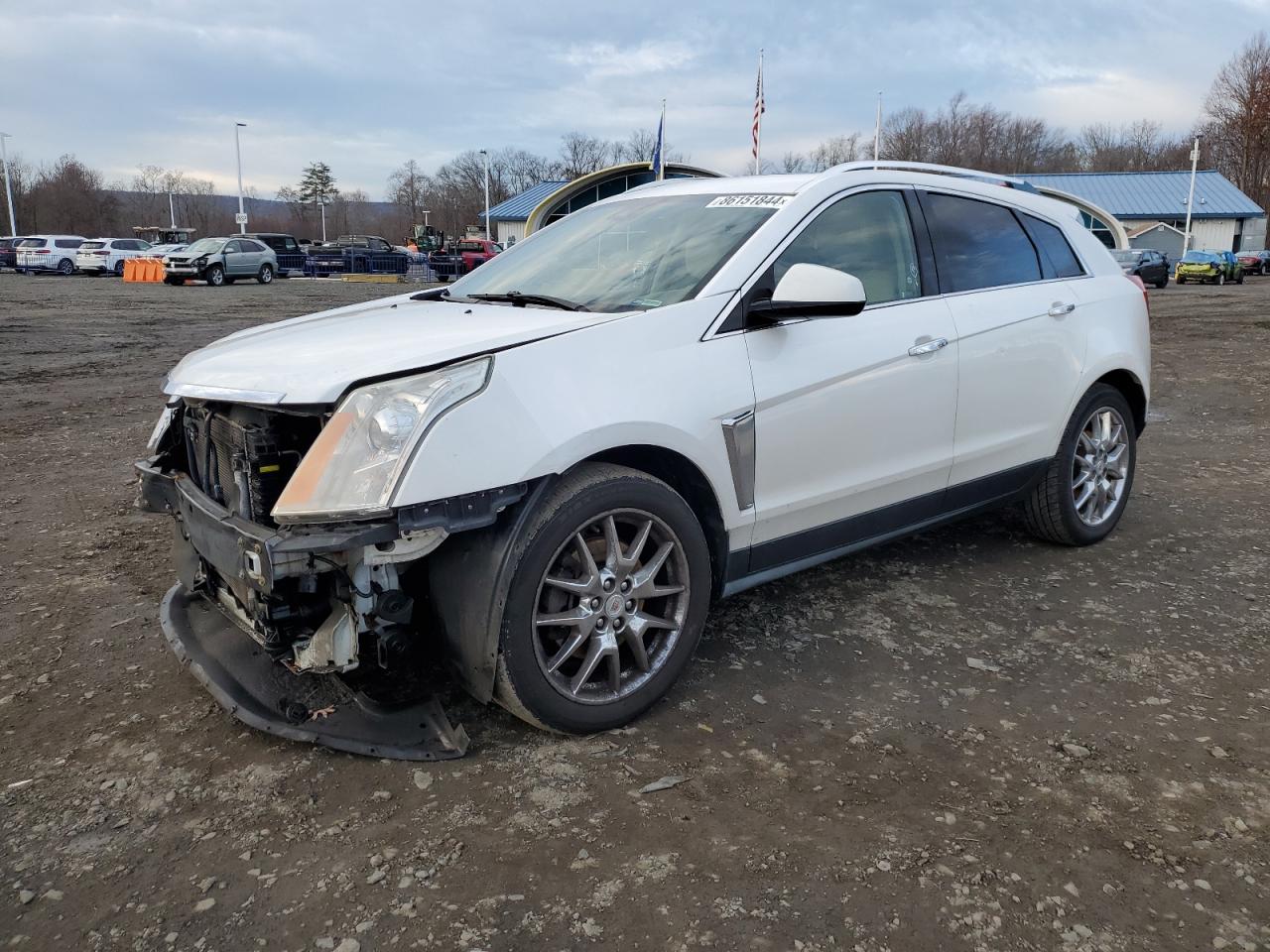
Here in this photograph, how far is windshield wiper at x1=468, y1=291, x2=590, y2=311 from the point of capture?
3364 millimetres

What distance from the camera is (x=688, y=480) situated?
3.20 metres

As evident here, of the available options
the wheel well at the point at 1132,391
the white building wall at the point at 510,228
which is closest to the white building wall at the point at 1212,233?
the white building wall at the point at 510,228

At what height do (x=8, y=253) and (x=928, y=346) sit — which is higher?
(x=8, y=253)

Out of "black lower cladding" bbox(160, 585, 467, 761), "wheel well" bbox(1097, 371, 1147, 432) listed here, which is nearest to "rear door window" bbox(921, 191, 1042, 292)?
"wheel well" bbox(1097, 371, 1147, 432)

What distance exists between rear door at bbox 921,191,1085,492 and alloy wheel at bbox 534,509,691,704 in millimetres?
1604

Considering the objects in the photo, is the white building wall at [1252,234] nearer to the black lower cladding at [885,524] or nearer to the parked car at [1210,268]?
the parked car at [1210,268]

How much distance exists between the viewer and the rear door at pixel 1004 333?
160 inches

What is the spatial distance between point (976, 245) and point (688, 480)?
79.1 inches

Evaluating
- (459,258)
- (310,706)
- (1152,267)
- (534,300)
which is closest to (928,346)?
(534,300)

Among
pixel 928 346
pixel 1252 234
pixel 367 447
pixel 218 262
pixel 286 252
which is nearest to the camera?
pixel 367 447

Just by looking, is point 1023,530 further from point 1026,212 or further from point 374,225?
point 374,225

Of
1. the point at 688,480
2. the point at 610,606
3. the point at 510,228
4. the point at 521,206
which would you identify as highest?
the point at 521,206

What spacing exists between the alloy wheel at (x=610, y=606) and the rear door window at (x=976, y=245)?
1.85 meters

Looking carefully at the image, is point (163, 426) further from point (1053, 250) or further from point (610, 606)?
point (1053, 250)
